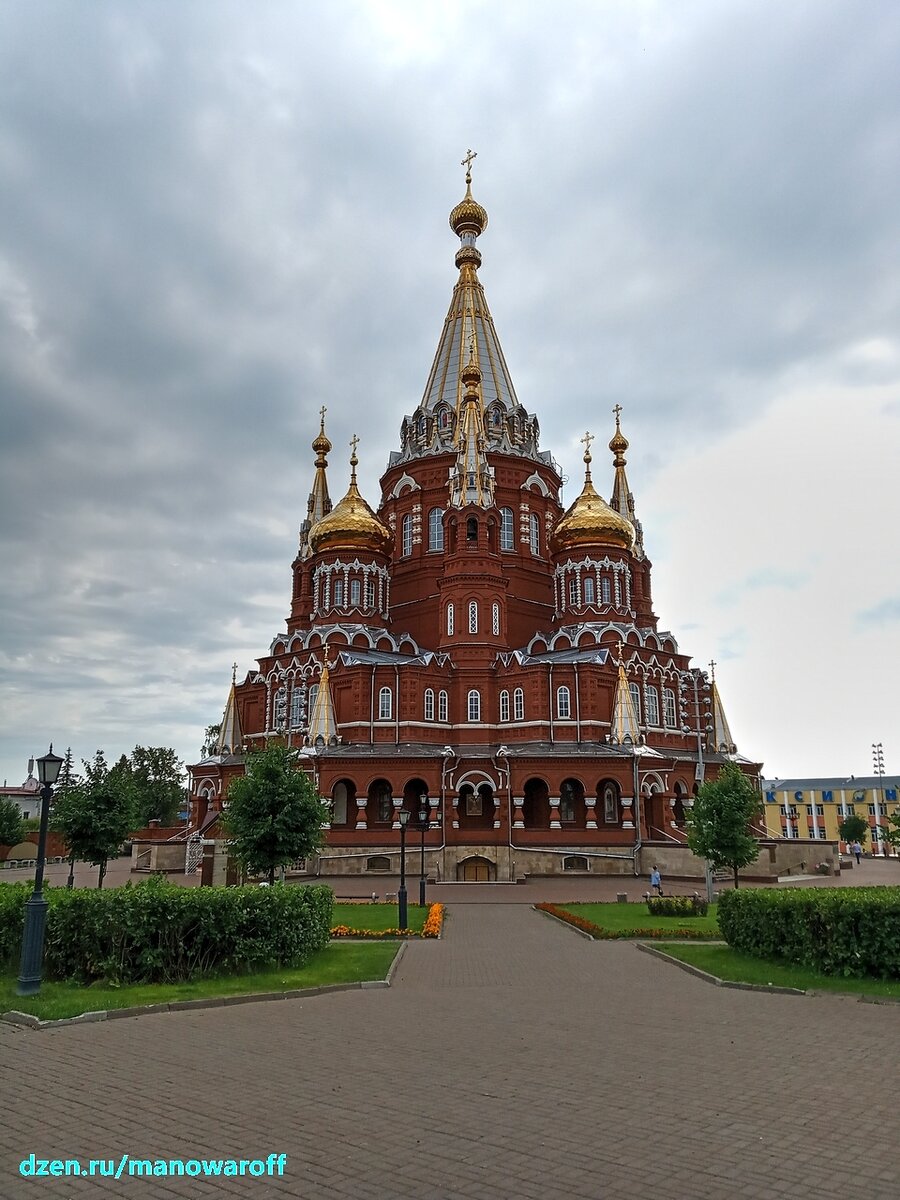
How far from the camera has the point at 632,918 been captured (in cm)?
2309

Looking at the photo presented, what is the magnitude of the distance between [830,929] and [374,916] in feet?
42.0

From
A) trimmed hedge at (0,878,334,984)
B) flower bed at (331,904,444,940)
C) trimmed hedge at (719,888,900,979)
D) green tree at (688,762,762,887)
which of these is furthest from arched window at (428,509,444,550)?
trimmed hedge at (0,878,334,984)

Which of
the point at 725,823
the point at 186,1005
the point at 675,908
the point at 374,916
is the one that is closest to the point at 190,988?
the point at 186,1005

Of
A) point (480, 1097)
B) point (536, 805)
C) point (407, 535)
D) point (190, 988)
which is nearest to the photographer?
point (480, 1097)

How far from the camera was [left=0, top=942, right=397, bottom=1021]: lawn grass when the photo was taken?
11.4 meters

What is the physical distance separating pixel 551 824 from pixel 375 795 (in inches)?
337

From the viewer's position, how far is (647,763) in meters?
38.4

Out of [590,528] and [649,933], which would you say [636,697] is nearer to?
[590,528]

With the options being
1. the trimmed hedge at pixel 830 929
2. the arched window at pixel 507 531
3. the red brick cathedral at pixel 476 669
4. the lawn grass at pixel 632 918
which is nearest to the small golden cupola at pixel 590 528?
the red brick cathedral at pixel 476 669

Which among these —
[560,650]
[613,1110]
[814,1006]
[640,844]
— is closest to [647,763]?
[640,844]

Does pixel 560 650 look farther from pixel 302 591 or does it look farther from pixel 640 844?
pixel 302 591

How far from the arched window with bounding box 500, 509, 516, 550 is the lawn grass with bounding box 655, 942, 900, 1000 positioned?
3264 centimetres

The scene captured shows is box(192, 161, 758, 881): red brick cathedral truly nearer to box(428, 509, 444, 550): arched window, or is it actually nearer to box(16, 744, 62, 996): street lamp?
box(428, 509, 444, 550): arched window

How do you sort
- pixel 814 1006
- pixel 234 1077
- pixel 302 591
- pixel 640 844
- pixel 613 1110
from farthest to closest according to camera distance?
pixel 302 591, pixel 640 844, pixel 814 1006, pixel 234 1077, pixel 613 1110
